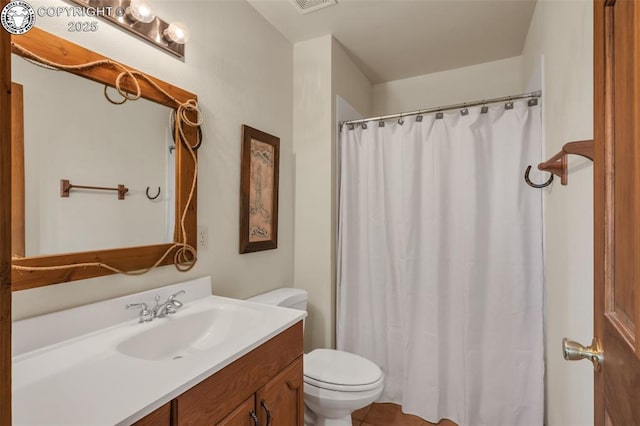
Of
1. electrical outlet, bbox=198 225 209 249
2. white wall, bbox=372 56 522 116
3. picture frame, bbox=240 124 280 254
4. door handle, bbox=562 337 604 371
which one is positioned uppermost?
white wall, bbox=372 56 522 116

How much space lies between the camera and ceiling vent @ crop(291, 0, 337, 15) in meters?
1.80

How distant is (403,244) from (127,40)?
176cm

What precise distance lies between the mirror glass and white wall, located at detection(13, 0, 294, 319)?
8 centimetres

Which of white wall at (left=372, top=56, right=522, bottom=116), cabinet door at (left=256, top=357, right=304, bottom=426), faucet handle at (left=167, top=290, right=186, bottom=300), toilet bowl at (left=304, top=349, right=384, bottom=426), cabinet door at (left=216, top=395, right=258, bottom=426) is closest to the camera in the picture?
cabinet door at (left=216, top=395, right=258, bottom=426)

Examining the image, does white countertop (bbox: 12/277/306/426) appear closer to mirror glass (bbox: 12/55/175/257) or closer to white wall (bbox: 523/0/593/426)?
mirror glass (bbox: 12/55/175/257)

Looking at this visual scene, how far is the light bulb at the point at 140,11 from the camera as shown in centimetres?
119

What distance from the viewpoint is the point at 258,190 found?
187 cm

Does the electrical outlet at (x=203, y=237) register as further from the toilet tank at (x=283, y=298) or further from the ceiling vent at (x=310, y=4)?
the ceiling vent at (x=310, y=4)

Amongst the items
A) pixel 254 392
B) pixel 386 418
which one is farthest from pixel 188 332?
pixel 386 418

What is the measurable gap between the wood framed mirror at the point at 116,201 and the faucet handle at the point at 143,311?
134mm

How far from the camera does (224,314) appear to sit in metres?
1.35

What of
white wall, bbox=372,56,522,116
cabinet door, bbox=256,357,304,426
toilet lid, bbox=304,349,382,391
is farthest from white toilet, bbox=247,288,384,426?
white wall, bbox=372,56,522,116

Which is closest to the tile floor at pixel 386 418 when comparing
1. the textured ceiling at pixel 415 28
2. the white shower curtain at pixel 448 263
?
the white shower curtain at pixel 448 263

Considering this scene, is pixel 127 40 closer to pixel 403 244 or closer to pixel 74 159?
pixel 74 159
